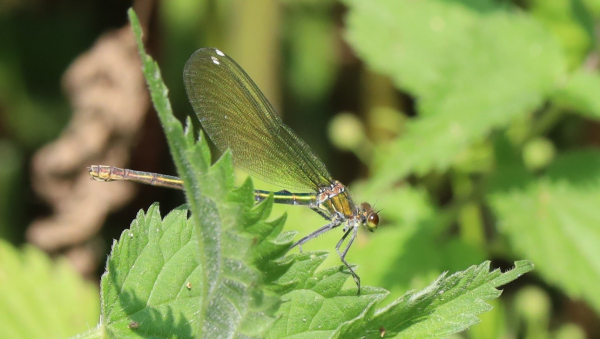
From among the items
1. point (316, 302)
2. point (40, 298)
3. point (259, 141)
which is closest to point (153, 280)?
point (316, 302)

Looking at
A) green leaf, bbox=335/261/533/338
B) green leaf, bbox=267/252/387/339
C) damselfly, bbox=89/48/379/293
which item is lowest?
green leaf, bbox=267/252/387/339

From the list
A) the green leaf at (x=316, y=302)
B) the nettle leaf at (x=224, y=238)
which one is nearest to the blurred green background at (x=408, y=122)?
the green leaf at (x=316, y=302)

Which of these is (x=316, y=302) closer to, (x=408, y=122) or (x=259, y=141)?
(x=259, y=141)

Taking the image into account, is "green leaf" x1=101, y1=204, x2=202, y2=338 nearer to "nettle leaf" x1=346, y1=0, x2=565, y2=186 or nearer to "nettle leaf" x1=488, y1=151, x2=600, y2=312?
"nettle leaf" x1=346, y1=0, x2=565, y2=186

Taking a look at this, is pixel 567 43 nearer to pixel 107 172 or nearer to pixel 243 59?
pixel 243 59

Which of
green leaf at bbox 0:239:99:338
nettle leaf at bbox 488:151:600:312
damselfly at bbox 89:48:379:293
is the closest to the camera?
damselfly at bbox 89:48:379:293

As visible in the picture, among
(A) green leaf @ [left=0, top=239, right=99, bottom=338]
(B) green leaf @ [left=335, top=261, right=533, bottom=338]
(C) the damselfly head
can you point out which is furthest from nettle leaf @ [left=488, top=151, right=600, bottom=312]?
(A) green leaf @ [left=0, top=239, right=99, bottom=338]

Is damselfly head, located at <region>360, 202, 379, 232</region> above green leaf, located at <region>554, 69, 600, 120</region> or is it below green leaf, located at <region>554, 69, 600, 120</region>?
below
